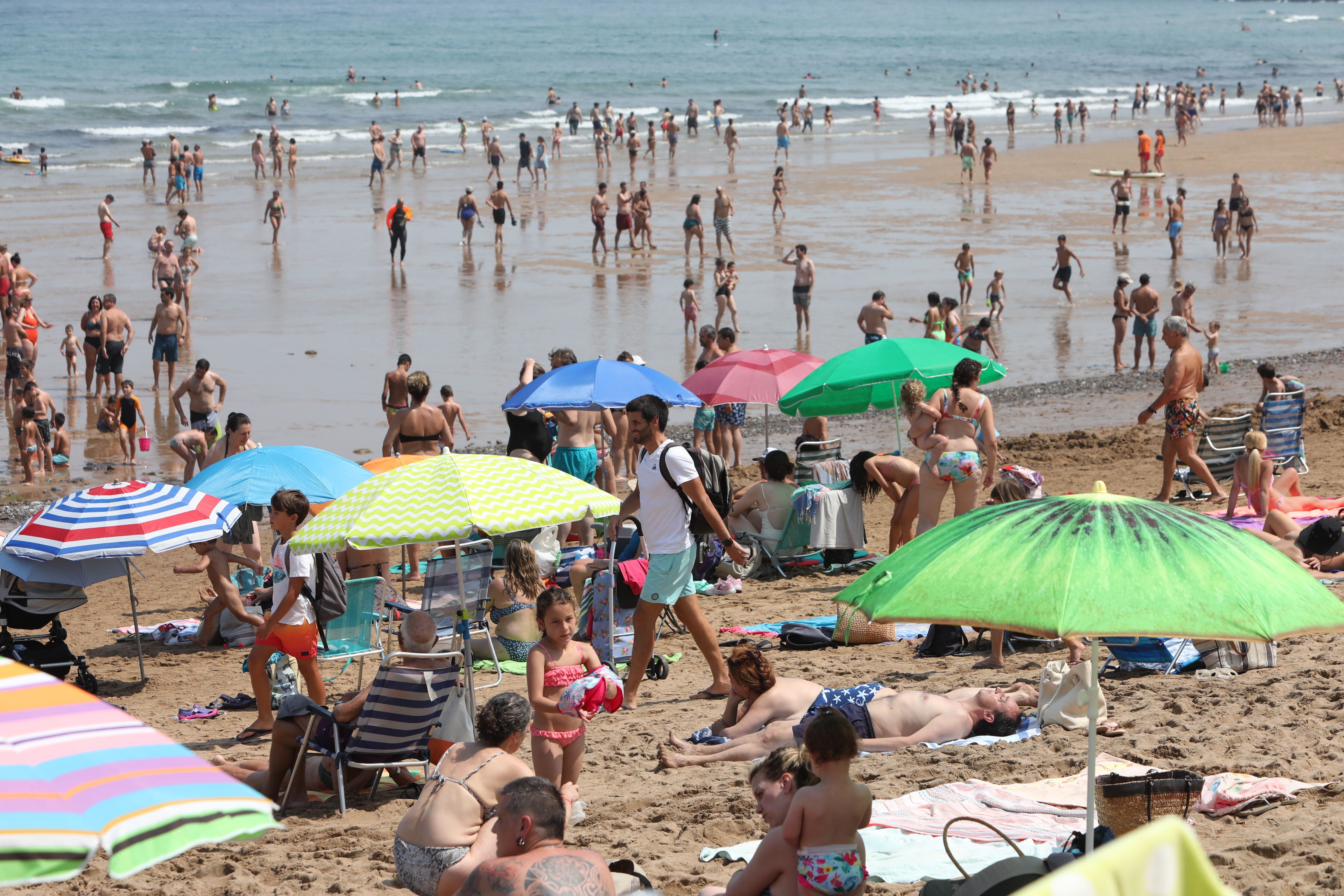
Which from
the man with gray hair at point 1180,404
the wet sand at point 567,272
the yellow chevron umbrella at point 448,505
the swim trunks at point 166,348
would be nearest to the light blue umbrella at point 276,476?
the yellow chevron umbrella at point 448,505

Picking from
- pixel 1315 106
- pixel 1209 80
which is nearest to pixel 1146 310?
pixel 1315 106

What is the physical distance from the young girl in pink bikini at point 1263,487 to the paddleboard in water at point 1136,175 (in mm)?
25991

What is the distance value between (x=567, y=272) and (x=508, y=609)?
15.8m

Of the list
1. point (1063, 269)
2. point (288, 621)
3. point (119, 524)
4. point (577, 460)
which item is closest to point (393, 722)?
point (288, 621)

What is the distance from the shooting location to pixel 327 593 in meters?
7.08

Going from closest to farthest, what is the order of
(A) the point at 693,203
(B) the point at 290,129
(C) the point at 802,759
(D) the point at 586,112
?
(C) the point at 802,759, (A) the point at 693,203, (B) the point at 290,129, (D) the point at 586,112

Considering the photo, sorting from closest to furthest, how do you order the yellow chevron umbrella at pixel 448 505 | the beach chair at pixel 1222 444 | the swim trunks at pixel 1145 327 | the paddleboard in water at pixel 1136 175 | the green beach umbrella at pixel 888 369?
the yellow chevron umbrella at pixel 448 505 → the green beach umbrella at pixel 888 369 → the beach chair at pixel 1222 444 → the swim trunks at pixel 1145 327 → the paddleboard in water at pixel 1136 175

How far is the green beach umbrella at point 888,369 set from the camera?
9.77m

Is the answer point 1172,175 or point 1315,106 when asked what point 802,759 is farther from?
point 1315,106

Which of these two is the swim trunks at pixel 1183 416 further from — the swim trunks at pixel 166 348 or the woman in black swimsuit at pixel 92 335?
the woman in black swimsuit at pixel 92 335

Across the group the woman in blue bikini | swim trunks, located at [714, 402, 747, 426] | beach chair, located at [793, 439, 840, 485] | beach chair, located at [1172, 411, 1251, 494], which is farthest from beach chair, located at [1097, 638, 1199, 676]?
swim trunks, located at [714, 402, 747, 426]

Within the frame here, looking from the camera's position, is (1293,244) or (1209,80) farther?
(1209,80)

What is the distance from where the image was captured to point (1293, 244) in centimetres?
2511

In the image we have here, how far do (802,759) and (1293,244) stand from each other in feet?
78.7
